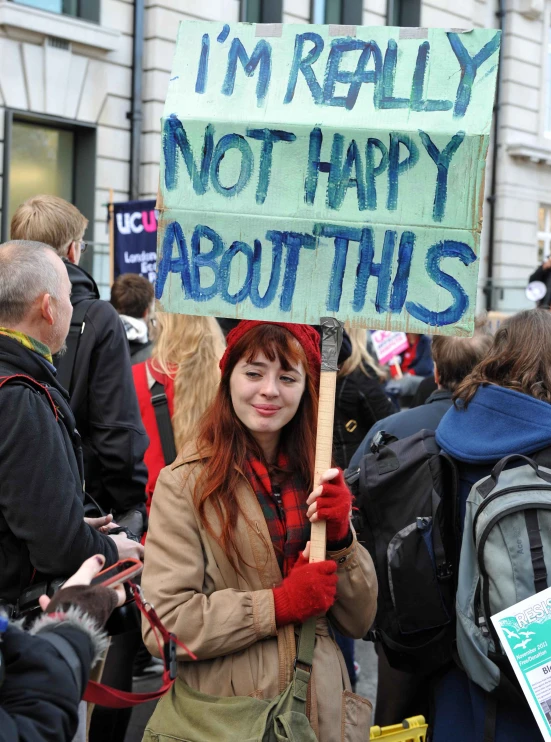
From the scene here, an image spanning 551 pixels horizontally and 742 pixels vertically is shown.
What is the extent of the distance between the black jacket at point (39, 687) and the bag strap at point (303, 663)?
709mm

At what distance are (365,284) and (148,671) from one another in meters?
3.33

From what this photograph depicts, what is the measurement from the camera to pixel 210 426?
8.70 ft

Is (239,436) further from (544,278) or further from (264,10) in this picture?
(264,10)

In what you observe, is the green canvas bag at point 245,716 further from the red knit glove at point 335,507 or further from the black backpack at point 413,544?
the black backpack at point 413,544


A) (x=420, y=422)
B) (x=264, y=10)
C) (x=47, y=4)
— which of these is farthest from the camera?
(x=264, y=10)

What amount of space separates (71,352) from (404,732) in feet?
5.76

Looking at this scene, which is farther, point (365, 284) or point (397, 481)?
point (397, 481)

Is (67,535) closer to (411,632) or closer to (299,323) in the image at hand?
(299,323)

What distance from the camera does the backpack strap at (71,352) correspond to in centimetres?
350

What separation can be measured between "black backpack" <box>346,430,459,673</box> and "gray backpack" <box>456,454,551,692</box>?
162 millimetres

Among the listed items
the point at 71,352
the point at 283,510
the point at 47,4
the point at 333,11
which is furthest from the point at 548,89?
the point at 283,510

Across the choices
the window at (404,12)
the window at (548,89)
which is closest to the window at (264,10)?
the window at (404,12)

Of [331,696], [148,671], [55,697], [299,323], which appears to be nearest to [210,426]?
[299,323]

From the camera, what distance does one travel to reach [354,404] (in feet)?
16.8
